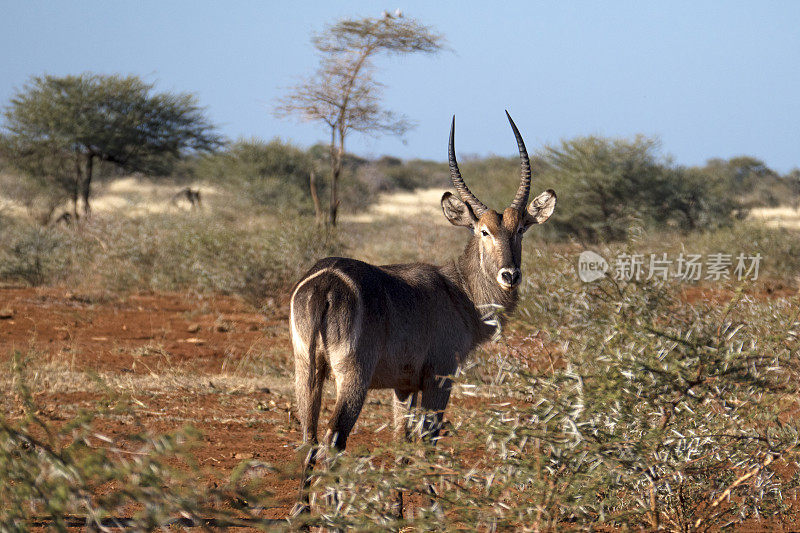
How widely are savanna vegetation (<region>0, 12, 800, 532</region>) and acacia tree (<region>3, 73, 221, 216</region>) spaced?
A: 6cm

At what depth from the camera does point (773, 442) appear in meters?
2.99

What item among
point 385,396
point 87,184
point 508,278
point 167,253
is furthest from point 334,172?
point 508,278

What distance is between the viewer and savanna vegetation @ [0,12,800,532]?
259 centimetres

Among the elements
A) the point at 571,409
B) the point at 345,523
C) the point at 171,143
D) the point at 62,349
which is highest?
the point at 171,143

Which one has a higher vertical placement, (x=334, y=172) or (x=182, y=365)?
(x=334, y=172)

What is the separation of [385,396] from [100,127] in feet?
54.9

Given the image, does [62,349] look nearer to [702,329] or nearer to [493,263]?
[493,263]

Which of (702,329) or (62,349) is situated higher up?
(702,329)

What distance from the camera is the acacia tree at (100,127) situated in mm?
21297

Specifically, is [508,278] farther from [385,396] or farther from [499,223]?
[385,396]

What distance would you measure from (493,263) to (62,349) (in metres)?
5.59

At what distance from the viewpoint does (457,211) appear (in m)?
5.52

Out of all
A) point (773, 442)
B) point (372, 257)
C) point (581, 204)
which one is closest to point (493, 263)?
point (773, 442)

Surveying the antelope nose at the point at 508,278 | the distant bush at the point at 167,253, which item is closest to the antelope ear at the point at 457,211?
the antelope nose at the point at 508,278
